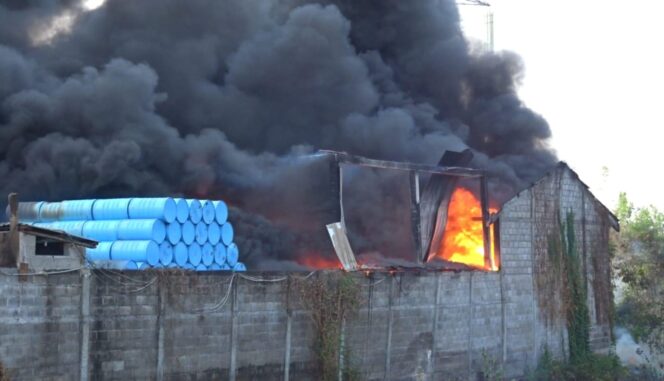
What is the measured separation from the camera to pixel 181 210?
1834 cm

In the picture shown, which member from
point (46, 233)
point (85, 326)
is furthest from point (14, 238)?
point (85, 326)

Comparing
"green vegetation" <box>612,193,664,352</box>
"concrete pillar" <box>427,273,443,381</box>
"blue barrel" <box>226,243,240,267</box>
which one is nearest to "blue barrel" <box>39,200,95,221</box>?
"blue barrel" <box>226,243,240,267</box>

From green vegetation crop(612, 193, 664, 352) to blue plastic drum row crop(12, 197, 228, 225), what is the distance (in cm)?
1531

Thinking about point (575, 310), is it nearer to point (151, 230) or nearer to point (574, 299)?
point (574, 299)

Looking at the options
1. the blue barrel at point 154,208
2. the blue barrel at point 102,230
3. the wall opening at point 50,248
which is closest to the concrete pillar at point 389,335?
the blue barrel at point 154,208

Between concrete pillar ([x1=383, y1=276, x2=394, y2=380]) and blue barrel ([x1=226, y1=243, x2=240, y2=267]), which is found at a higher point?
blue barrel ([x1=226, y1=243, x2=240, y2=267])

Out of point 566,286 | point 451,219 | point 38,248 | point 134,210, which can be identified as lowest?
point 566,286

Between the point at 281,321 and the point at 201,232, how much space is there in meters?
3.19

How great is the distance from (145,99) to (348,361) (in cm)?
1115

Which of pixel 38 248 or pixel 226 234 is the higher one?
pixel 226 234

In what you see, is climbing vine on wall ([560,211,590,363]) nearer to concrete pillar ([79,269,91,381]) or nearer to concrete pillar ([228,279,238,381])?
concrete pillar ([228,279,238,381])

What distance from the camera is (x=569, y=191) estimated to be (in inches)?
1016

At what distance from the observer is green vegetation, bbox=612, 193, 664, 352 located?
2875 cm

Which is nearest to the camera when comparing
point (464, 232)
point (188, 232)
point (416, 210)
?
point (188, 232)
